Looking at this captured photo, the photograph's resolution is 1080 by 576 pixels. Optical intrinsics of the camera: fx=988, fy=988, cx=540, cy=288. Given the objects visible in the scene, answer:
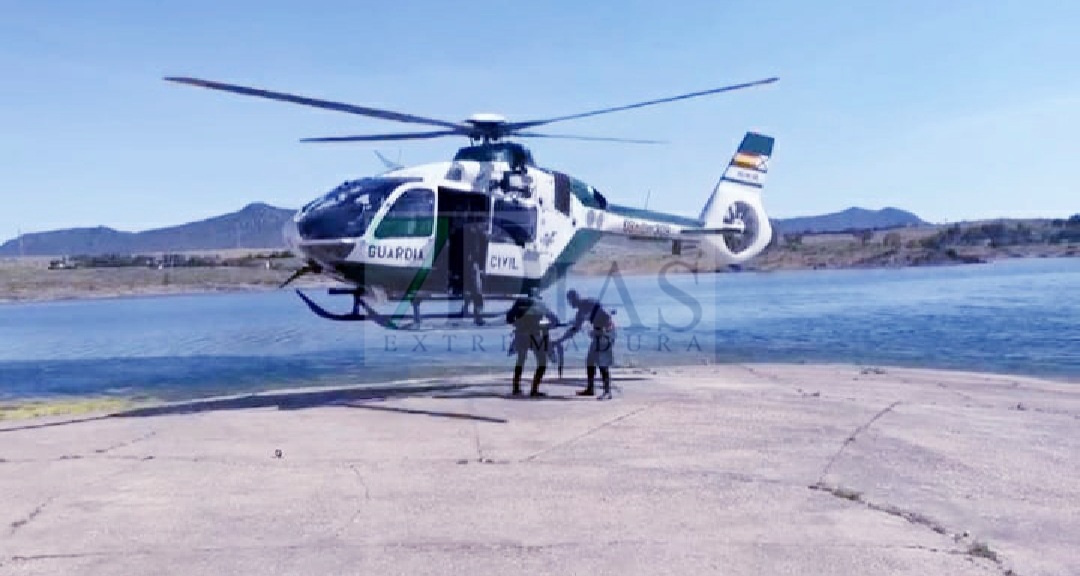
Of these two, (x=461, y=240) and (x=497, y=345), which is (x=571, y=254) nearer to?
(x=461, y=240)

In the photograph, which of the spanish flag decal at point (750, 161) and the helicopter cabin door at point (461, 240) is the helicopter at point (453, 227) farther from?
the spanish flag decal at point (750, 161)

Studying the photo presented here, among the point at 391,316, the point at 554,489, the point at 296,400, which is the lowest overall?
the point at 296,400

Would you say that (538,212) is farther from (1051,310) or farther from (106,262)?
(106,262)

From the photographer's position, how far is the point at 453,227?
50.8 feet

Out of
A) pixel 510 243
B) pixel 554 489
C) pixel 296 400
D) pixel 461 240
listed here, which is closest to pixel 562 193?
pixel 510 243

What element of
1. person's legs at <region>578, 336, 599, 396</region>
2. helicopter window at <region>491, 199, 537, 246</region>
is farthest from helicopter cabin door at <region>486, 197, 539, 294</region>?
person's legs at <region>578, 336, 599, 396</region>

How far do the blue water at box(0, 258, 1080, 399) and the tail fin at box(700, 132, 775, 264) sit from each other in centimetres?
425

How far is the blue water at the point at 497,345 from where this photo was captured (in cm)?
2428

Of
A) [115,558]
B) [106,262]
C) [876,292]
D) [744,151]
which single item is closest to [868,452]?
[115,558]

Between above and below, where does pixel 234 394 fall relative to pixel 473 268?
below

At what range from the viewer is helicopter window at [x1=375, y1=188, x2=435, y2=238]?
14.5 m

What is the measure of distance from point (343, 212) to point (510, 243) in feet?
10.2

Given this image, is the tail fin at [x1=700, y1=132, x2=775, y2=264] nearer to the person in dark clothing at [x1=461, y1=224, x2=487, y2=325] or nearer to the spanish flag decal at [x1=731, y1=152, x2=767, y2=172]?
the spanish flag decal at [x1=731, y1=152, x2=767, y2=172]

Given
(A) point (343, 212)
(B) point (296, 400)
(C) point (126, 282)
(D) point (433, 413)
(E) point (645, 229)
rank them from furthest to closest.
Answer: (C) point (126, 282) < (E) point (645, 229) < (B) point (296, 400) < (A) point (343, 212) < (D) point (433, 413)
